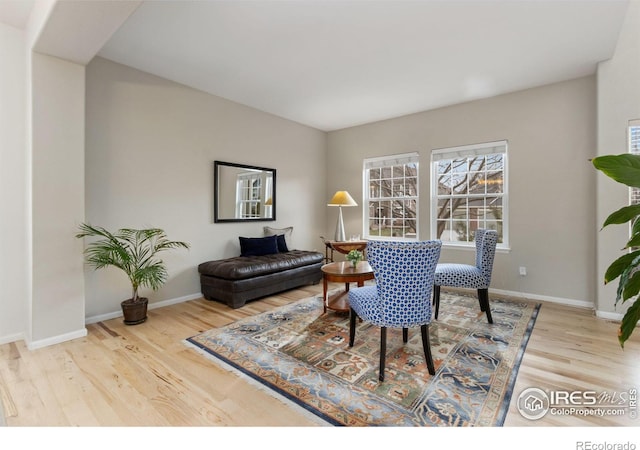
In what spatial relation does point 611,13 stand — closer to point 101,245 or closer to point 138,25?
point 138,25

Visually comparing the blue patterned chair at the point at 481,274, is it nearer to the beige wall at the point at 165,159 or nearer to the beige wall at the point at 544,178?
the beige wall at the point at 544,178

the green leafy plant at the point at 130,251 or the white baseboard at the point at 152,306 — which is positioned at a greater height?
the green leafy plant at the point at 130,251

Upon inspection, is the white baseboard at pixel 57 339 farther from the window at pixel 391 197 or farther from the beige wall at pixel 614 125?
the beige wall at pixel 614 125

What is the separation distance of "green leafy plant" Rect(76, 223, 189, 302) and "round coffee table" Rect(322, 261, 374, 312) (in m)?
1.82

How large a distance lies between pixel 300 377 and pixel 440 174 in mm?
3912

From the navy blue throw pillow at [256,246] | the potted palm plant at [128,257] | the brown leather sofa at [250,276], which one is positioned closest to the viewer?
the potted palm plant at [128,257]

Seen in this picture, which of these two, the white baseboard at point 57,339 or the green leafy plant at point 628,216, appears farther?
the white baseboard at point 57,339

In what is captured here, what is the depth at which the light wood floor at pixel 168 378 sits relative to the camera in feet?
5.46

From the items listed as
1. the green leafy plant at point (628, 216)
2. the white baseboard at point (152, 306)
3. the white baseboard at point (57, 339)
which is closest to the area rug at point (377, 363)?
the green leafy plant at point (628, 216)

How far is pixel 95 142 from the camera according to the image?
10.2ft

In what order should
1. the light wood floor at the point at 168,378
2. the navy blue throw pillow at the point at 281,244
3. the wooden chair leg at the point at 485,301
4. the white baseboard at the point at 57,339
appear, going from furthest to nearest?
the navy blue throw pillow at the point at 281,244 → the wooden chair leg at the point at 485,301 → the white baseboard at the point at 57,339 → the light wood floor at the point at 168,378

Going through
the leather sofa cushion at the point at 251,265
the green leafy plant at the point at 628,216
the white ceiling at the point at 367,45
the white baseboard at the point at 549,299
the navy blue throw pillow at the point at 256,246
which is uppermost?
the white ceiling at the point at 367,45

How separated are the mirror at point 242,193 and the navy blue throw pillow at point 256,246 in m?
0.40

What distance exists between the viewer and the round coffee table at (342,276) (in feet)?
9.79
